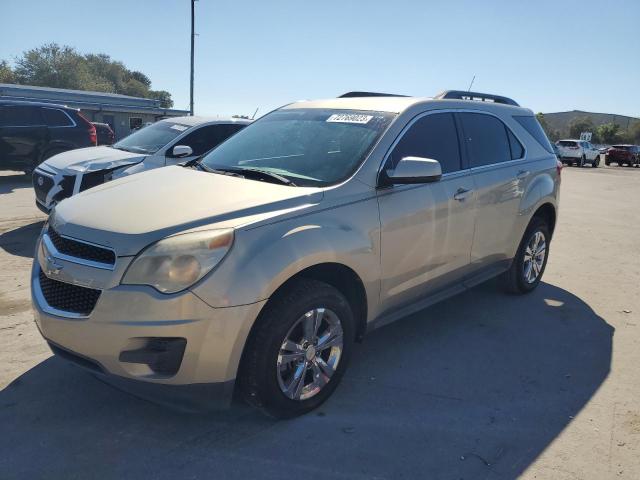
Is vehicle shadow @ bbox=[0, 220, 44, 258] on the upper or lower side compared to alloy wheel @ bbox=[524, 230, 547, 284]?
lower

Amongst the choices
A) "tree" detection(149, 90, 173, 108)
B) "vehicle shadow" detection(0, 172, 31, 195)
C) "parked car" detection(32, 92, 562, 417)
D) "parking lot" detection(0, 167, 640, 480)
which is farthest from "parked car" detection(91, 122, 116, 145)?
"tree" detection(149, 90, 173, 108)

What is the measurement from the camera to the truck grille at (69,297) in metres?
2.54

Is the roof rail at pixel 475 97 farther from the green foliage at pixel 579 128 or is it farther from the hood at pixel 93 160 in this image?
the green foliage at pixel 579 128

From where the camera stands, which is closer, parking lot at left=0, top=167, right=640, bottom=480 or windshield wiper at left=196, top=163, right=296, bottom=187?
parking lot at left=0, top=167, right=640, bottom=480

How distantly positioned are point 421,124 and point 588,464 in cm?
241

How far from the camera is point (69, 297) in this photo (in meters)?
2.64

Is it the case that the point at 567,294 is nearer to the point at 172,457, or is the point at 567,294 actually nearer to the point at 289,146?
the point at 289,146

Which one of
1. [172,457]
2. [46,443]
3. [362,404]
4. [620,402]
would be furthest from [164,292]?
[620,402]

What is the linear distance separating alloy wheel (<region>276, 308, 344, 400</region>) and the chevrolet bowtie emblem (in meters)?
1.26

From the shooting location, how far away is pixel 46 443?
105 inches

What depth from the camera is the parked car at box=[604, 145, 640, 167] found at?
37.2 meters

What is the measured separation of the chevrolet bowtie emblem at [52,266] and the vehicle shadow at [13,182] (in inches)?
376

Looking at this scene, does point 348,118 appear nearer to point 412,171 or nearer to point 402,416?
point 412,171

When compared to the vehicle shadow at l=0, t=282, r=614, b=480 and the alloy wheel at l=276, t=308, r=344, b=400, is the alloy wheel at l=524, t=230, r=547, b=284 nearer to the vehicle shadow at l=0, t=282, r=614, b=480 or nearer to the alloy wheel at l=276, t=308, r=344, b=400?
the vehicle shadow at l=0, t=282, r=614, b=480
